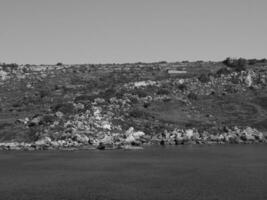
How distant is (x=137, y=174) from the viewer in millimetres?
60750

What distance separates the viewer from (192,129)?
101062 mm

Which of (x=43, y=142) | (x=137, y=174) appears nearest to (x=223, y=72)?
(x=43, y=142)

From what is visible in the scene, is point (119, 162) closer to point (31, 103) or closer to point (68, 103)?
point (68, 103)

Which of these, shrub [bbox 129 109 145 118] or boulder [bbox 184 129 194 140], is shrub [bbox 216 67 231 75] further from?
boulder [bbox 184 129 194 140]

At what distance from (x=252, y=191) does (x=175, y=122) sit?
55.5 meters

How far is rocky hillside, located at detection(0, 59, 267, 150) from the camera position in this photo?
94375 mm

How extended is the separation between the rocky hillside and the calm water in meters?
10.9

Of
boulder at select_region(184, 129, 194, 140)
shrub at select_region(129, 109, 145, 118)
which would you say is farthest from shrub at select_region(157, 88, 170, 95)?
boulder at select_region(184, 129, 194, 140)

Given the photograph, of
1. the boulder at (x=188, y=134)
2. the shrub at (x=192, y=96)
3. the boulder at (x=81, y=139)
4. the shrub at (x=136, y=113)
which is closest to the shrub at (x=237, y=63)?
the shrub at (x=192, y=96)

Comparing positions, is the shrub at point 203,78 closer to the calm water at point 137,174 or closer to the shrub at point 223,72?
the shrub at point 223,72

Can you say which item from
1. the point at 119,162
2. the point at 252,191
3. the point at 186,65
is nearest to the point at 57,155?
the point at 119,162

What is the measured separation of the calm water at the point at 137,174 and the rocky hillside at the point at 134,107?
10.9 m

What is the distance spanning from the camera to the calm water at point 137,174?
49.5m

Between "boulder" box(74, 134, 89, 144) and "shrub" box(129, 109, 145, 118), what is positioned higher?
"shrub" box(129, 109, 145, 118)
